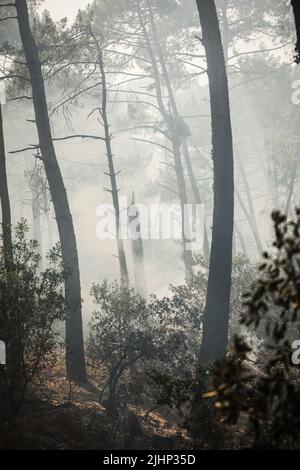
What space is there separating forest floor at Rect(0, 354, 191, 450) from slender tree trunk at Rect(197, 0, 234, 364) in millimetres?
1590

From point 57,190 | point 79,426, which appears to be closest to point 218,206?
point 57,190

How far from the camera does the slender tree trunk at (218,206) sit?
8102 mm

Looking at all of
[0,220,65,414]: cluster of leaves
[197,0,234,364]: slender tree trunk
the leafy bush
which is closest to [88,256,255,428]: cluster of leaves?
the leafy bush

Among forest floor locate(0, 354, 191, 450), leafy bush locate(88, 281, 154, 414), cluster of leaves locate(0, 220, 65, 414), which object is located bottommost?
forest floor locate(0, 354, 191, 450)

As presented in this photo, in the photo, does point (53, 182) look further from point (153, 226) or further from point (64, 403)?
point (153, 226)

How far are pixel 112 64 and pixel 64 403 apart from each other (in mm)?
16580

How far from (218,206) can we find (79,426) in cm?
447

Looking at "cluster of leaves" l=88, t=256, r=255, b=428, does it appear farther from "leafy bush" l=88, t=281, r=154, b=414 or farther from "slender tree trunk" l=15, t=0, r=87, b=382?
"slender tree trunk" l=15, t=0, r=87, b=382

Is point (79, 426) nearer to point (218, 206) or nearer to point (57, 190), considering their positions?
point (218, 206)

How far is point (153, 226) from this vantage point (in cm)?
4203

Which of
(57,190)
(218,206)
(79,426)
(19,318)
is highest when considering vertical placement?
(57,190)

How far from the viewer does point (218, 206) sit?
329 inches

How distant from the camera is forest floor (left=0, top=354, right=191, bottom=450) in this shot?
6.75m

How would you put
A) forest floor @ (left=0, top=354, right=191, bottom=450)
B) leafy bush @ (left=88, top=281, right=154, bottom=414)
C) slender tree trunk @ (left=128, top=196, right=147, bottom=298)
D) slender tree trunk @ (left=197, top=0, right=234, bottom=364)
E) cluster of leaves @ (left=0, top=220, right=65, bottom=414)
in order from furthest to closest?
slender tree trunk @ (left=128, top=196, right=147, bottom=298), leafy bush @ (left=88, top=281, right=154, bottom=414), slender tree trunk @ (left=197, top=0, right=234, bottom=364), cluster of leaves @ (left=0, top=220, right=65, bottom=414), forest floor @ (left=0, top=354, right=191, bottom=450)
